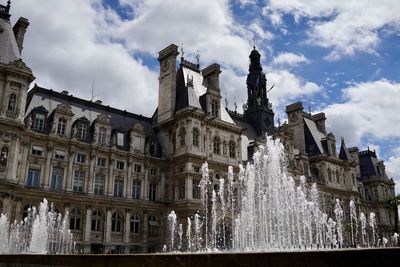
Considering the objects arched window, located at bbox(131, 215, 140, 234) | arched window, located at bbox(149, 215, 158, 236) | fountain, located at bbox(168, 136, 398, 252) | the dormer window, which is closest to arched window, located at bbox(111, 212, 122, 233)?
arched window, located at bbox(131, 215, 140, 234)

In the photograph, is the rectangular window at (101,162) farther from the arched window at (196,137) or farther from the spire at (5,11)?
the spire at (5,11)

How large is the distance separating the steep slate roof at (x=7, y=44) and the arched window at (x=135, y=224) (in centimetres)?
2040

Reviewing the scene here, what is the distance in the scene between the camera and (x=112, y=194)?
39656 millimetres

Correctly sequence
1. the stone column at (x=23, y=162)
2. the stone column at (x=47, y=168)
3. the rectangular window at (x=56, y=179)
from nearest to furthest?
the stone column at (x=23, y=162) < the stone column at (x=47, y=168) < the rectangular window at (x=56, y=179)

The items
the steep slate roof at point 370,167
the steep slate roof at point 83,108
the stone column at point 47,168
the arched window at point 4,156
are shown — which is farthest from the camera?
the steep slate roof at point 370,167

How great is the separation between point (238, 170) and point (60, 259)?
39.2m

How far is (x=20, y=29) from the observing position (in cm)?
4059

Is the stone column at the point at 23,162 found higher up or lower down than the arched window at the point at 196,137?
lower down

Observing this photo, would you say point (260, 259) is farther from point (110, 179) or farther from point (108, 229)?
point (110, 179)

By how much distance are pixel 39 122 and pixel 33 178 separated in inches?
226

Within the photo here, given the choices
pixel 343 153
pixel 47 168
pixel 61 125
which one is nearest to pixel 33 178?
pixel 47 168

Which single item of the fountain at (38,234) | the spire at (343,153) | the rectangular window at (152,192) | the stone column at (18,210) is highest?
the spire at (343,153)

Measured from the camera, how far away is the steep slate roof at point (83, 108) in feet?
128

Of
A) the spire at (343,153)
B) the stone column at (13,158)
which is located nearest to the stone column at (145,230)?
the stone column at (13,158)
